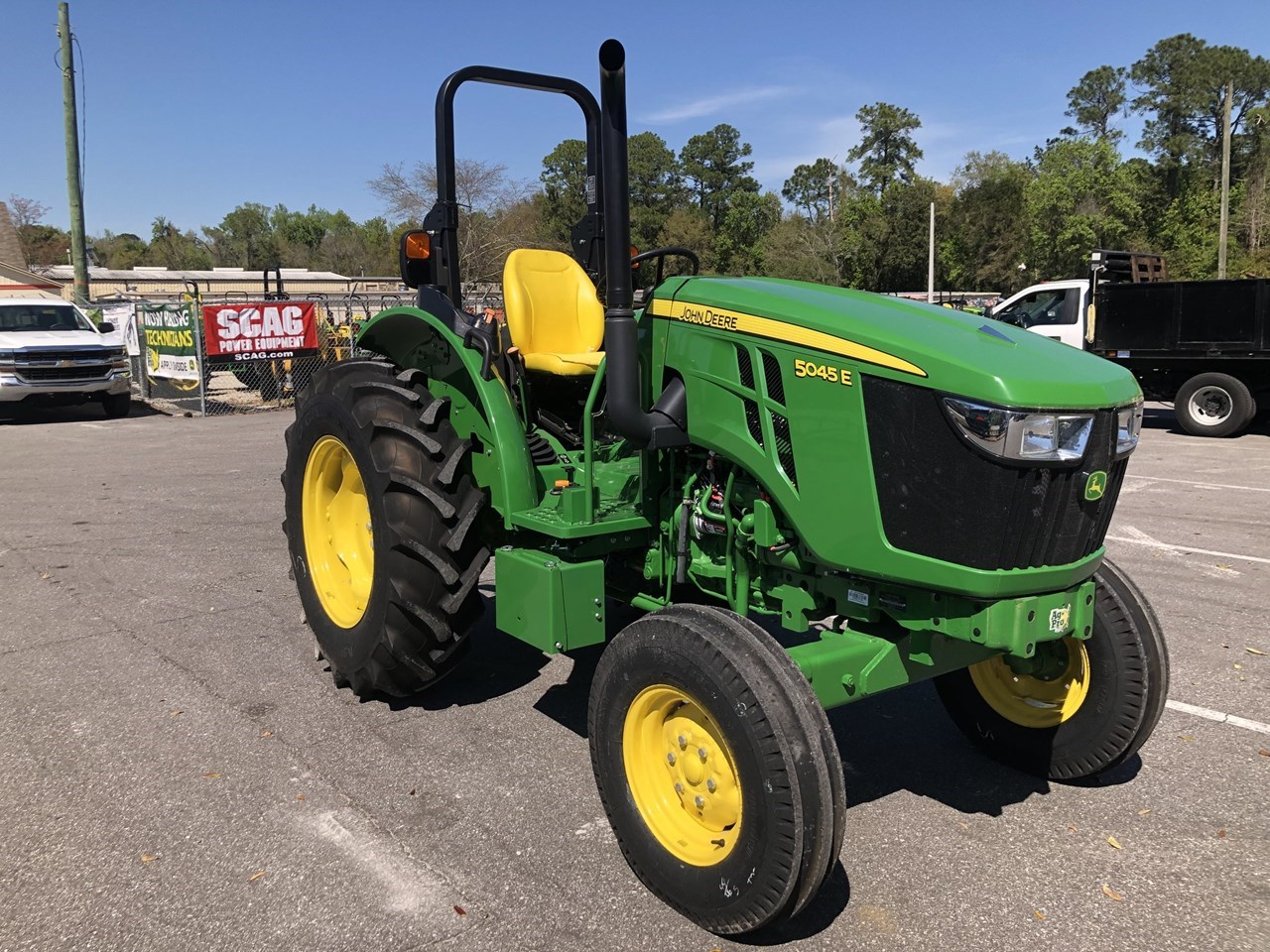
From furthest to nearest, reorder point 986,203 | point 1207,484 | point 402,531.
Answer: point 986,203 < point 1207,484 < point 402,531

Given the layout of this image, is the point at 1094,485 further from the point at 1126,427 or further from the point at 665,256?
the point at 665,256

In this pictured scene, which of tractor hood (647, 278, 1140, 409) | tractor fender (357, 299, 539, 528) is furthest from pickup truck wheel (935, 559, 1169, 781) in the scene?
tractor fender (357, 299, 539, 528)

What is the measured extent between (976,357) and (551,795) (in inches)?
81.0

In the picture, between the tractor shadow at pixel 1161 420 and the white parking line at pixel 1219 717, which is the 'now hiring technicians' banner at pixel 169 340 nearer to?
the tractor shadow at pixel 1161 420

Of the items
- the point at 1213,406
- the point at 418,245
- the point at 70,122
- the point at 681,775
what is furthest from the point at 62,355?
the point at 1213,406

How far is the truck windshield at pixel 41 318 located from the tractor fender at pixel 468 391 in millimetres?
13022

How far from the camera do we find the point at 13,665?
15.6 feet

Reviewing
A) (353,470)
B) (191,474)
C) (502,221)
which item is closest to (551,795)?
(353,470)

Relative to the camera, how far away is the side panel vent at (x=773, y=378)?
2953 mm

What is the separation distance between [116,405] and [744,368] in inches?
590

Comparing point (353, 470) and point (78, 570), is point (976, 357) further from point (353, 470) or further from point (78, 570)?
point (78, 570)

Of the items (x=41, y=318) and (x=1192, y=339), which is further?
(x=41, y=318)

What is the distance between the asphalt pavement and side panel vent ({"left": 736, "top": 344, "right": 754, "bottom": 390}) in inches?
59.6

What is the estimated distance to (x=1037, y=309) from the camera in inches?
579
